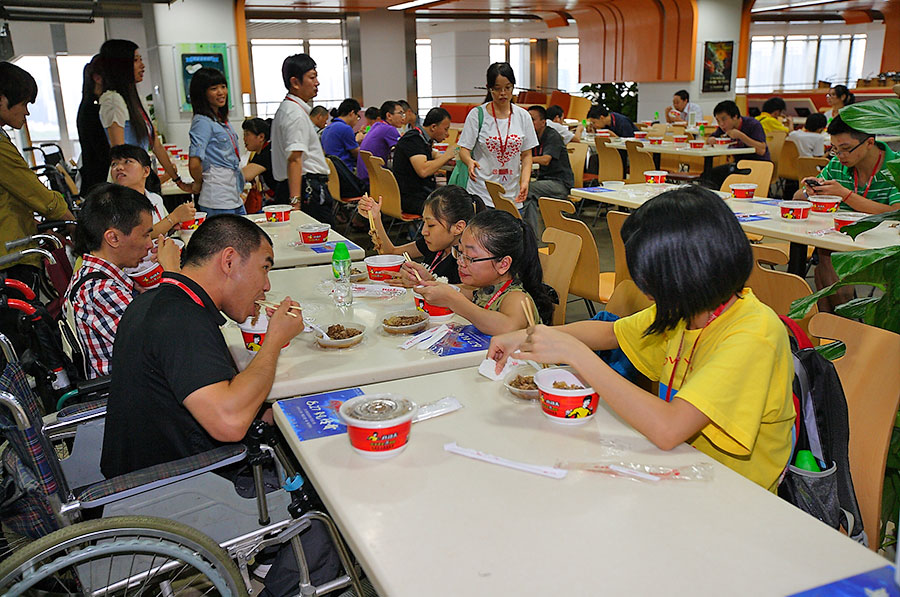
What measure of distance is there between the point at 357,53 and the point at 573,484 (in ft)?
41.6

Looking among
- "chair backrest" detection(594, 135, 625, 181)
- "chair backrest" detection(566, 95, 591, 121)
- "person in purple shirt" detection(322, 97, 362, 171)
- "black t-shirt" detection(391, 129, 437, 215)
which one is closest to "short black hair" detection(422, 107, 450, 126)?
"person in purple shirt" detection(322, 97, 362, 171)

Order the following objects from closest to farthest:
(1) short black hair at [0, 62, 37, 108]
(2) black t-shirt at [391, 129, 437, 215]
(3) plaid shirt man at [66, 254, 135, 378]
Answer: (3) plaid shirt man at [66, 254, 135, 378] → (1) short black hair at [0, 62, 37, 108] → (2) black t-shirt at [391, 129, 437, 215]

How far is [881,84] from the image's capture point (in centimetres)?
1403

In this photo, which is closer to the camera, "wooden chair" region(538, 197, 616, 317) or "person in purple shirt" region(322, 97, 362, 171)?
"wooden chair" region(538, 197, 616, 317)

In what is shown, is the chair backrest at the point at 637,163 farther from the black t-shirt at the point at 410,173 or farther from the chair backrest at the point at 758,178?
the black t-shirt at the point at 410,173

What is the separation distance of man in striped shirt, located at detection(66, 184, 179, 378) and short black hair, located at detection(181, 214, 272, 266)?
1.80ft

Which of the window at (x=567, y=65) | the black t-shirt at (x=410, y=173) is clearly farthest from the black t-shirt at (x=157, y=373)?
the window at (x=567, y=65)

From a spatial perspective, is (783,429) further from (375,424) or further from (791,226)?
(791,226)

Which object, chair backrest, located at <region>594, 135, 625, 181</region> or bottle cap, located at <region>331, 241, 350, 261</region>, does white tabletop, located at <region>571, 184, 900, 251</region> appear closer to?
bottle cap, located at <region>331, 241, 350, 261</region>

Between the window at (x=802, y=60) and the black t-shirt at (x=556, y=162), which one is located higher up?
the window at (x=802, y=60)

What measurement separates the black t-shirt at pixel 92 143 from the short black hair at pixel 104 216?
194 centimetres

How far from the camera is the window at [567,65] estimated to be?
22250 mm

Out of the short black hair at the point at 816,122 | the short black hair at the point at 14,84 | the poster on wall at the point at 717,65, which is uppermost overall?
the poster on wall at the point at 717,65

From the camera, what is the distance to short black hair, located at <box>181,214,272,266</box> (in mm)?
1776
